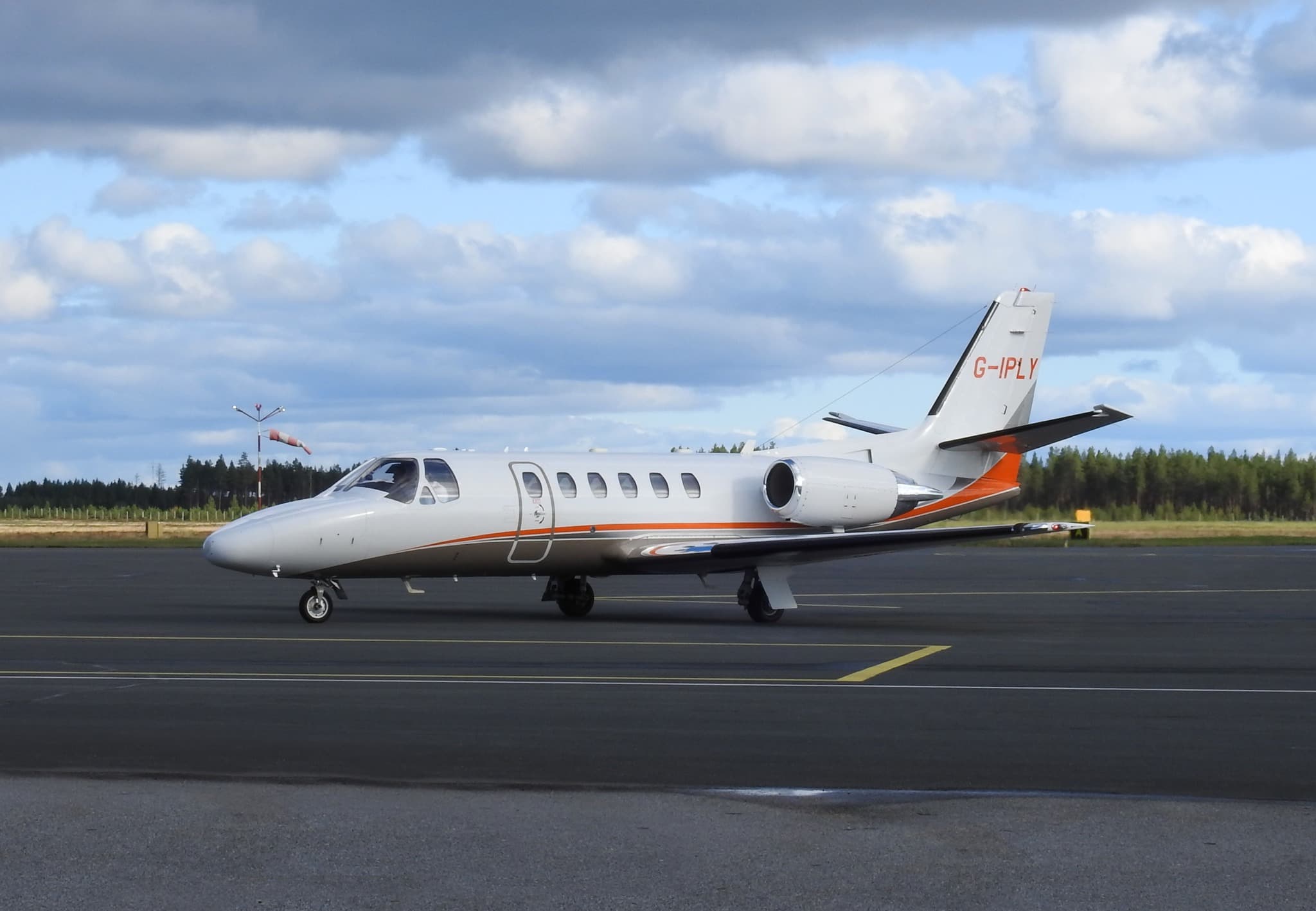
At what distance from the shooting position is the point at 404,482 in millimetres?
24297

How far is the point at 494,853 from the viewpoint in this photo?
7711 millimetres

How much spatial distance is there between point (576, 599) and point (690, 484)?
2744 mm

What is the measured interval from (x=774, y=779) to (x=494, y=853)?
8.66 feet

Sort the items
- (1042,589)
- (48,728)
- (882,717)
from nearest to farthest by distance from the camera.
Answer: (48,728), (882,717), (1042,589)

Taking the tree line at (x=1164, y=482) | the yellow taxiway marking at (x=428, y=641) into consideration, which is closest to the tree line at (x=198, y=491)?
the tree line at (x=1164, y=482)

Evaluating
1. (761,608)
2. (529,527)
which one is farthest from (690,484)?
(529,527)

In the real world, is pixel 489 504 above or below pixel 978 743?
above

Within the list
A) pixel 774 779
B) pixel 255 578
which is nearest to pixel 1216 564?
pixel 255 578

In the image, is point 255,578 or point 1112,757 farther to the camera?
point 255,578

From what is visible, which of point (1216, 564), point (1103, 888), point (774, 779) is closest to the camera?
point (1103, 888)

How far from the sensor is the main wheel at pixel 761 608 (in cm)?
2500

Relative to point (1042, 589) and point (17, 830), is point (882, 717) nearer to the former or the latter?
point (17, 830)

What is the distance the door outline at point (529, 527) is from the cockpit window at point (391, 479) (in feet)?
5.56

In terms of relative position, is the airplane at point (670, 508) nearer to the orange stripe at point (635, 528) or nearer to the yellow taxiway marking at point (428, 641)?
the orange stripe at point (635, 528)
